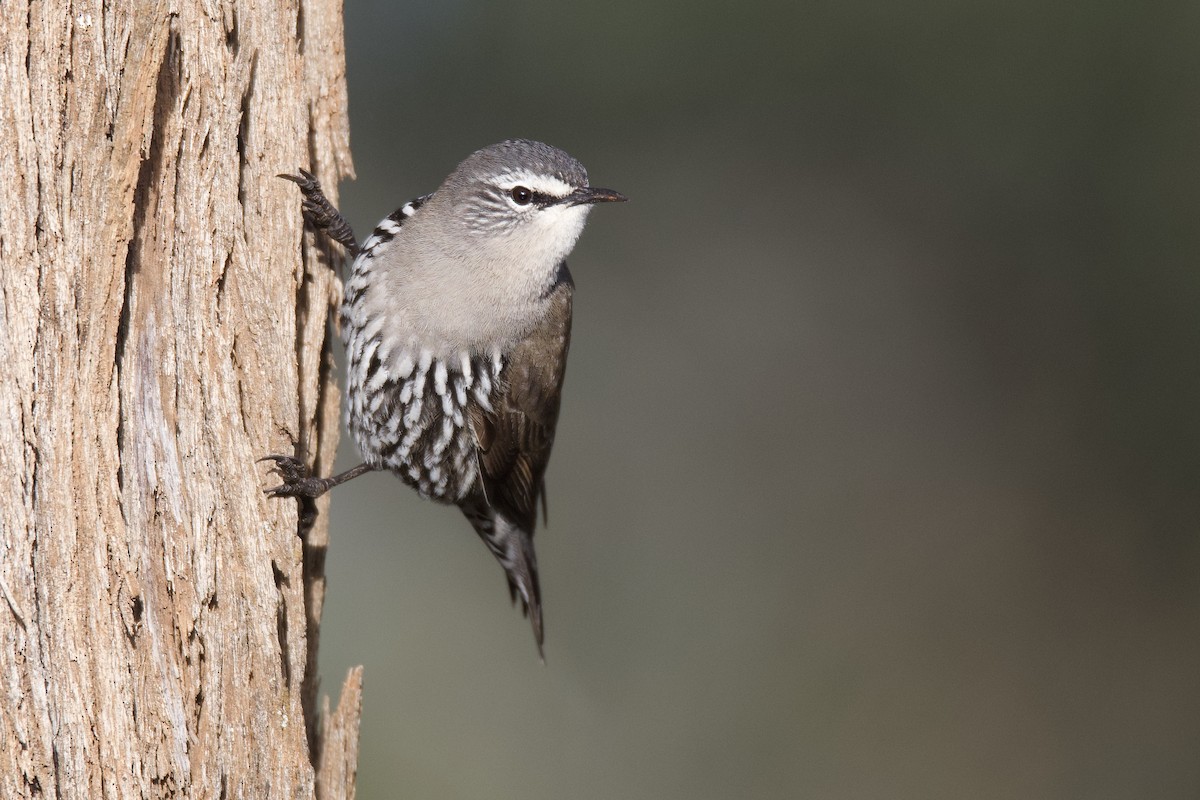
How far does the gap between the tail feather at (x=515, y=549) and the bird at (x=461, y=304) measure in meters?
0.69

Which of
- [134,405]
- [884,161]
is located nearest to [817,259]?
[884,161]

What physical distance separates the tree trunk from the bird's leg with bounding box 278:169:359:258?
6.5 inches

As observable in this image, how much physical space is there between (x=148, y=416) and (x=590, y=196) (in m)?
1.98

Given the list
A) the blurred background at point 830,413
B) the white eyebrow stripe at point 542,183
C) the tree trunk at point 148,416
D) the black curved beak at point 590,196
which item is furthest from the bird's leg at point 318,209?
the blurred background at point 830,413

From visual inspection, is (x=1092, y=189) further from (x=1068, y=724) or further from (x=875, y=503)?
(x=1068, y=724)

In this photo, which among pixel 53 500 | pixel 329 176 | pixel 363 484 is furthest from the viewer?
pixel 363 484

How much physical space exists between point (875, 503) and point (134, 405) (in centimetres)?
809

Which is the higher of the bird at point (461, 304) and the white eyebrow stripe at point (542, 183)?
the white eyebrow stripe at point (542, 183)

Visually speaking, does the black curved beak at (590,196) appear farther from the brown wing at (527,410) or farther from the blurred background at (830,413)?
the blurred background at (830,413)

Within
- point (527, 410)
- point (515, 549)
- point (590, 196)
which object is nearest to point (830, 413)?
point (515, 549)

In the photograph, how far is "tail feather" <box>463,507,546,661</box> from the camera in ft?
19.4

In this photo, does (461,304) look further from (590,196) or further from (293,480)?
(293,480)

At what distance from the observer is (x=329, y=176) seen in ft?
14.7

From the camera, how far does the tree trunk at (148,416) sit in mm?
3328
